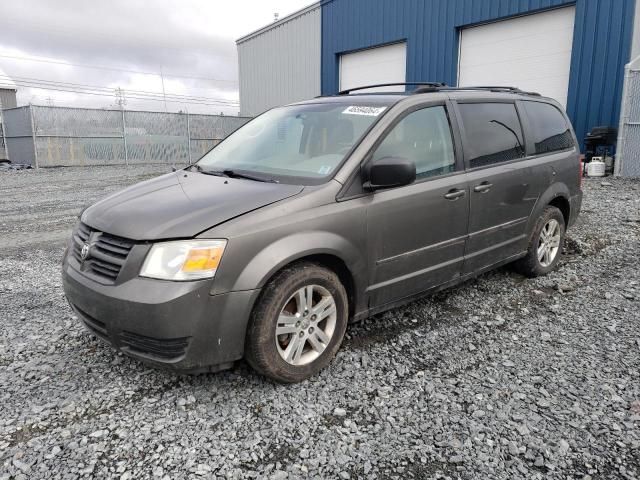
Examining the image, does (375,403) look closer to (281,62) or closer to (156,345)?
(156,345)

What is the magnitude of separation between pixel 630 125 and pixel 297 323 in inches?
448

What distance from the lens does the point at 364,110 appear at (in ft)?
11.3

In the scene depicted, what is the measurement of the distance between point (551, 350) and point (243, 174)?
7.88 ft

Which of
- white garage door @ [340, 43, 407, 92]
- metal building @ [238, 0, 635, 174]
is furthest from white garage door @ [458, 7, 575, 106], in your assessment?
white garage door @ [340, 43, 407, 92]

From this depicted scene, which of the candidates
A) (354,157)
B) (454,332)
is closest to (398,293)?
(454,332)

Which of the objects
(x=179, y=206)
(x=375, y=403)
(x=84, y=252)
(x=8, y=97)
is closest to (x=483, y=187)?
(x=375, y=403)

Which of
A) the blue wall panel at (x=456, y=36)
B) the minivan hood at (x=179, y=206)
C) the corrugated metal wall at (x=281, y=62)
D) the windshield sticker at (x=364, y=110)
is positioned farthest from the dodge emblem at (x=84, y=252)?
Answer: the corrugated metal wall at (x=281, y=62)

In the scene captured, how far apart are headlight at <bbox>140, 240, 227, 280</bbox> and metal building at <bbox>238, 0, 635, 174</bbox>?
12.3 m

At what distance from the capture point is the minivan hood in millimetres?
2568

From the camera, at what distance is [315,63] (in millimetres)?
20422

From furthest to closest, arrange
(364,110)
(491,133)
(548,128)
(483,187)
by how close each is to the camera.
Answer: (548,128) → (491,133) → (483,187) → (364,110)

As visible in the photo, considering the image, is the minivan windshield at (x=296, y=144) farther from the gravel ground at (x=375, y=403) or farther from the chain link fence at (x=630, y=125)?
the chain link fence at (x=630, y=125)

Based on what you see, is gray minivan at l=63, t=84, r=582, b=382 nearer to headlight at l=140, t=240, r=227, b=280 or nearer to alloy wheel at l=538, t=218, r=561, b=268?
headlight at l=140, t=240, r=227, b=280

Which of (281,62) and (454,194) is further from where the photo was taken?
(281,62)
